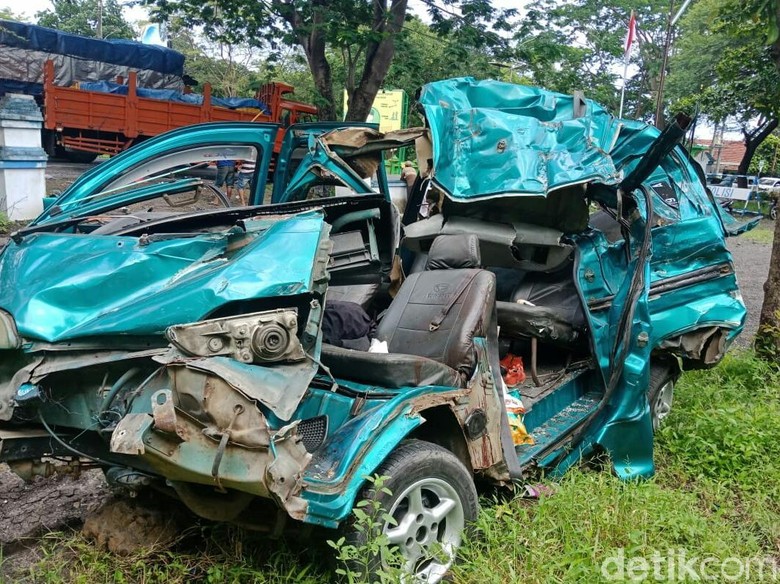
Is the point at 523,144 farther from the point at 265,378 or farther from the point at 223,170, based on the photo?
the point at 265,378

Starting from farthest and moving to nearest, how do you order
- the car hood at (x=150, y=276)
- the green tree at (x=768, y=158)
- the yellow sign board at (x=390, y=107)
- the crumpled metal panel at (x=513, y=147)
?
the green tree at (x=768, y=158) → the yellow sign board at (x=390, y=107) → the crumpled metal panel at (x=513, y=147) → the car hood at (x=150, y=276)

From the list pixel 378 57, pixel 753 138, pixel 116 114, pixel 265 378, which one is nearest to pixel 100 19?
pixel 116 114

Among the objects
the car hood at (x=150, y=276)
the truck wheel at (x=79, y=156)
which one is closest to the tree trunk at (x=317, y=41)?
the car hood at (x=150, y=276)

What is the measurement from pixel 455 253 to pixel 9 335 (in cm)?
238

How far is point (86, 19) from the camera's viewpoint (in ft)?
98.2

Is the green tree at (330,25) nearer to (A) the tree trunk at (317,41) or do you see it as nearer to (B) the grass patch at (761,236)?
(A) the tree trunk at (317,41)

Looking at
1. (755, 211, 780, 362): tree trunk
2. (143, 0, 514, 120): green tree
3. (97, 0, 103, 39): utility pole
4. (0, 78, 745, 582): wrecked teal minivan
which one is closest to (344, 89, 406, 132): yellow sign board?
(143, 0, 514, 120): green tree

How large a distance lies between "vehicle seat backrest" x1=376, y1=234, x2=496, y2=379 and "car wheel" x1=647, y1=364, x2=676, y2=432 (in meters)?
1.58

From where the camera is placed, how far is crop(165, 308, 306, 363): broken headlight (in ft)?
7.77

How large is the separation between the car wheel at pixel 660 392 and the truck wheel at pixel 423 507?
206cm

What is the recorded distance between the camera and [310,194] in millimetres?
4324

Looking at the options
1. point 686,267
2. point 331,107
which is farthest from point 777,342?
point 331,107

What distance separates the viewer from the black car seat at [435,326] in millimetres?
3070

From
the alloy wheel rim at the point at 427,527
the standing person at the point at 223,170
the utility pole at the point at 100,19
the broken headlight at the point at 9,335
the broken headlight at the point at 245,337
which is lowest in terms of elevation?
the alloy wheel rim at the point at 427,527
